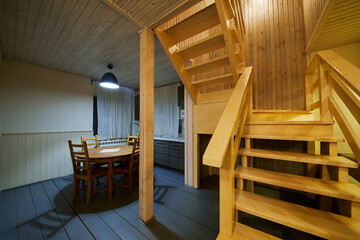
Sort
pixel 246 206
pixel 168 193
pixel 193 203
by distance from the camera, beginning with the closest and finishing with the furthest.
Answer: pixel 246 206, pixel 193 203, pixel 168 193

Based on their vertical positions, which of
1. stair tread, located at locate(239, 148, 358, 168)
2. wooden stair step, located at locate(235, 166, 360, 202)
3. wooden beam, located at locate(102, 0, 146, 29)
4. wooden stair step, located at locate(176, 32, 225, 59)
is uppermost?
wooden beam, located at locate(102, 0, 146, 29)

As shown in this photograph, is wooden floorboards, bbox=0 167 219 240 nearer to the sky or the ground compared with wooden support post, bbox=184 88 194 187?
nearer to the ground

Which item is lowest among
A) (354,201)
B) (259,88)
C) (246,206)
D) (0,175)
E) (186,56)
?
(0,175)

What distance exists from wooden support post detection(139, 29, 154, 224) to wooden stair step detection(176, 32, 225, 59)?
460 mm

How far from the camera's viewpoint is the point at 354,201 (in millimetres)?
868

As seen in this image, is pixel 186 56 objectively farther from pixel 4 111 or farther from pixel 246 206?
pixel 4 111

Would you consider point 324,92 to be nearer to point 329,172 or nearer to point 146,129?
point 329,172

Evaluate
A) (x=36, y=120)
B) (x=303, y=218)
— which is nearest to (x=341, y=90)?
(x=303, y=218)

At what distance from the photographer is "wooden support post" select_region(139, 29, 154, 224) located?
159 cm

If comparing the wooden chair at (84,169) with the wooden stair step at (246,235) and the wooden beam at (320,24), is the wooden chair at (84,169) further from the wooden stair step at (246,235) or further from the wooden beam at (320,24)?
the wooden beam at (320,24)

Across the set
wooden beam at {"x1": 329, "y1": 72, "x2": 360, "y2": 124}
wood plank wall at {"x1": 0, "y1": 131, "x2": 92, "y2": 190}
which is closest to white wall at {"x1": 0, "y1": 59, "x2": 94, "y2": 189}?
wood plank wall at {"x1": 0, "y1": 131, "x2": 92, "y2": 190}

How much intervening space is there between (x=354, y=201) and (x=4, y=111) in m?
5.04

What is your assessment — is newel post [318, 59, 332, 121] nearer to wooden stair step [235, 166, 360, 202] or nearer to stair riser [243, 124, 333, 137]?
stair riser [243, 124, 333, 137]

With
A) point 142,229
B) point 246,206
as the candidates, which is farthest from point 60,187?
point 246,206
